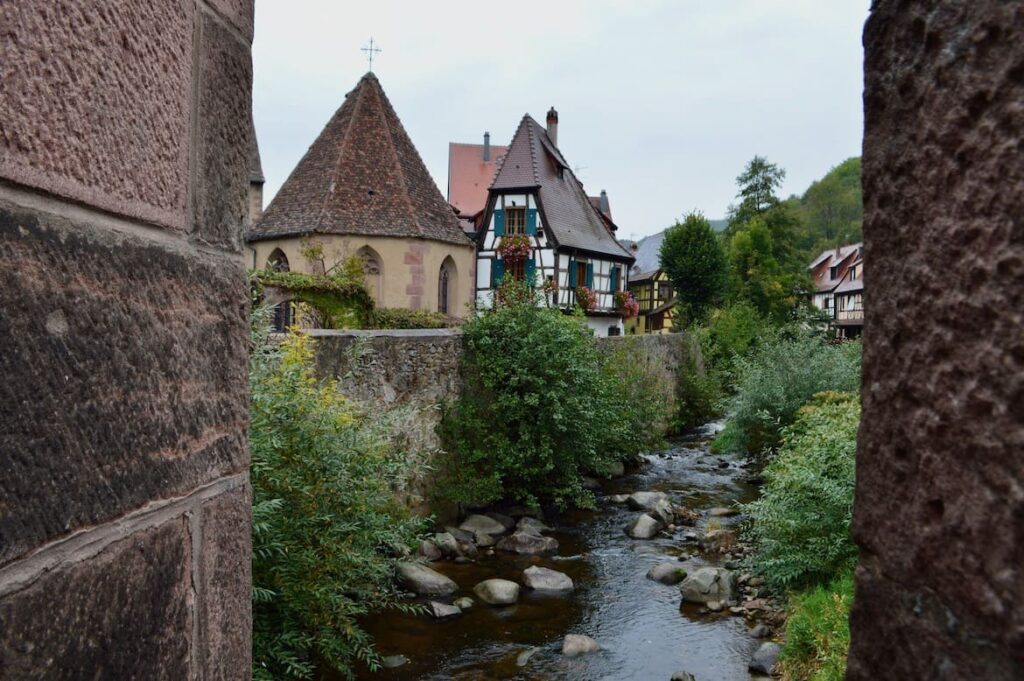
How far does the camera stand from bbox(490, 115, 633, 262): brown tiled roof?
25.2 meters

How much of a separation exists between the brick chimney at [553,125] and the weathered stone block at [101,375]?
3057cm

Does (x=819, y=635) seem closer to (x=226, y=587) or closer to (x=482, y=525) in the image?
(x=482, y=525)

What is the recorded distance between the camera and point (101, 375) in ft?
3.08

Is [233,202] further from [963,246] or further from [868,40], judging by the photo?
[963,246]

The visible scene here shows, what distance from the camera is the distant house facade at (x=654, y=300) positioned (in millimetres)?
37250

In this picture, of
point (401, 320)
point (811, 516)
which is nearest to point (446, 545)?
point (811, 516)

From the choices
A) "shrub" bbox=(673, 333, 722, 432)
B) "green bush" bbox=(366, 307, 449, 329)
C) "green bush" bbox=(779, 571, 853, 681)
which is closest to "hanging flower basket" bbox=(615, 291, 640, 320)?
"shrub" bbox=(673, 333, 722, 432)

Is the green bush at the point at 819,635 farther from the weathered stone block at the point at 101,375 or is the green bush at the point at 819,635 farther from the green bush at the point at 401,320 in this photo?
the green bush at the point at 401,320

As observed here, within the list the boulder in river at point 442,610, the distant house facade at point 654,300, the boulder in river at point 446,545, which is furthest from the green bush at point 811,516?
the distant house facade at point 654,300

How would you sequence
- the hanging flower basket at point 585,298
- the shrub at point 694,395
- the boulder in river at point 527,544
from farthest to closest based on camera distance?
1. the hanging flower basket at point 585,298
2. the shrub at point 694,395
3. the boulder in river at point 527,544

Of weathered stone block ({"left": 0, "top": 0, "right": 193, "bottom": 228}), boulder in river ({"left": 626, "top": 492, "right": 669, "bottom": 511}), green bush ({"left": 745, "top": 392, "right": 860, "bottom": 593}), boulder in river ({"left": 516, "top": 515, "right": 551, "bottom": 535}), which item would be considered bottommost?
boulder in river ({"left": 516, "top": 515, "right": 551, "bottom": 535})

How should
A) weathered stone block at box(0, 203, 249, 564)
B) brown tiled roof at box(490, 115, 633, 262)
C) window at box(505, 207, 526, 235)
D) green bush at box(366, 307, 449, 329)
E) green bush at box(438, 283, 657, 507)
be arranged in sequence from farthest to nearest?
brown tiled roof at box(490, 115, 633, 262), window at box(505, 207, 526, 235), green bush at box(366, 307, 449, 329), green bush at box(438, 283, 657, 507), weathered stone block at box(0, 203, 249, 564)

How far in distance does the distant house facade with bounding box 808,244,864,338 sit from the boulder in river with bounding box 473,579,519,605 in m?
34.6

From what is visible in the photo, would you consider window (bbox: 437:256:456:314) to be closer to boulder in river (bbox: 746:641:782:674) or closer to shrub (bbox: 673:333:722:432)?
shrub (bbox: 673:333:722:432)
